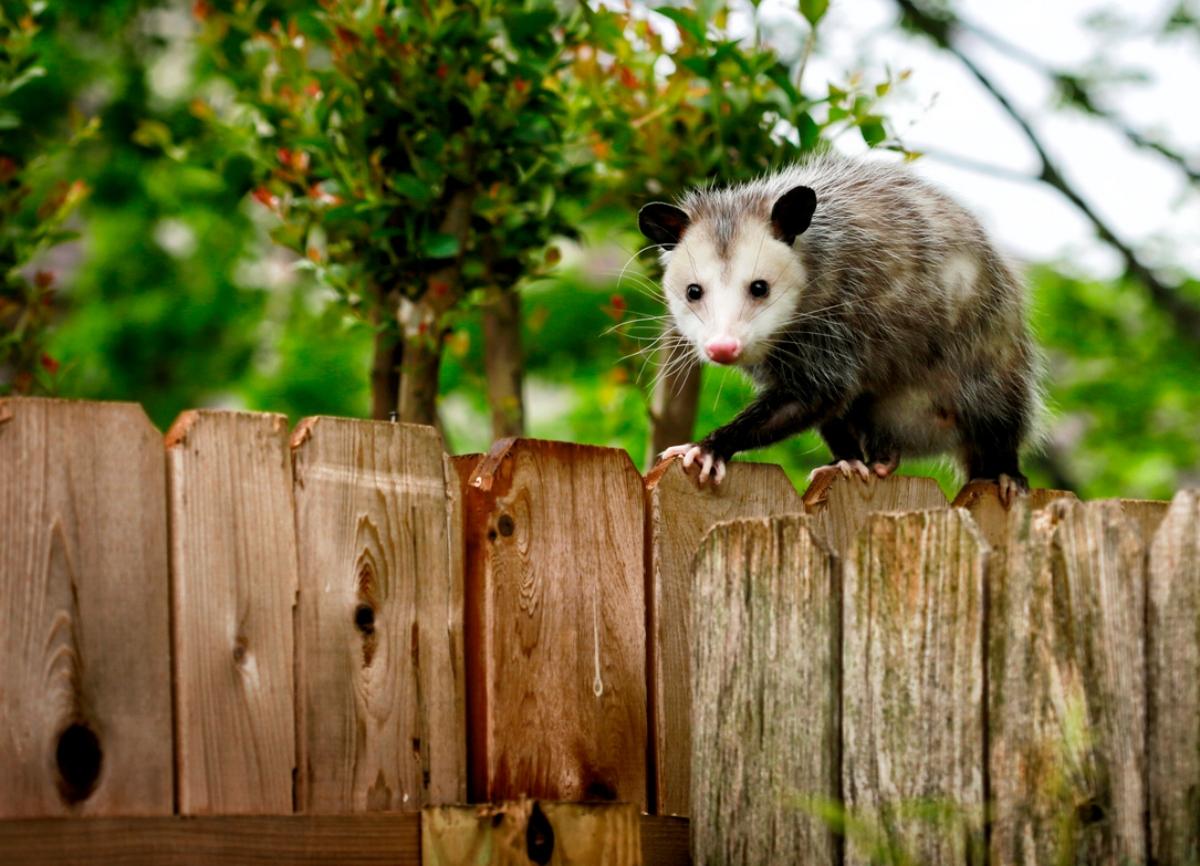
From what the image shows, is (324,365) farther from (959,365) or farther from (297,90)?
(959,365)

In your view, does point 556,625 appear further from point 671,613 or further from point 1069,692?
point 1069,692

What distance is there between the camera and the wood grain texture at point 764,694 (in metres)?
1.80

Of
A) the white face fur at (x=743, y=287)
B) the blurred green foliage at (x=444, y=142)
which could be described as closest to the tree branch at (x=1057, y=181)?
the blurred green foliage at (x=444, y=142)

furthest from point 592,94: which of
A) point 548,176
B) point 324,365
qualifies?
point 324,365

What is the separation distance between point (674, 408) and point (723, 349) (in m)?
0.60

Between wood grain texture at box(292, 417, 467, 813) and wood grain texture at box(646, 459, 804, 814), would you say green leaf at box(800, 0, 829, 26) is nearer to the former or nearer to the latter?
wood grain texture at box(646, 459, 804, 814)

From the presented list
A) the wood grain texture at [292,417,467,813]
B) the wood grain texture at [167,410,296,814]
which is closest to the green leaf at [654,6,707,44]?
the wood grain texture at [292,417,467,813]

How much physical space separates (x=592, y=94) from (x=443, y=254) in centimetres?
49

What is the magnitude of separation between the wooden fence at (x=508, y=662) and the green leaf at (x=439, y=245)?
783 mm

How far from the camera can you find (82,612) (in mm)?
1712

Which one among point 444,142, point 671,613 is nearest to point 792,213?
point 444,142

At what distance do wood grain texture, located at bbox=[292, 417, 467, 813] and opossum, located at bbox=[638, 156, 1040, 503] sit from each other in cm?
83

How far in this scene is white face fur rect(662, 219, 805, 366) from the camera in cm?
280

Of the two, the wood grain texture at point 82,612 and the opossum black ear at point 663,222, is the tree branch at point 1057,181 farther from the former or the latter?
the wood grain texture at point 82,612
